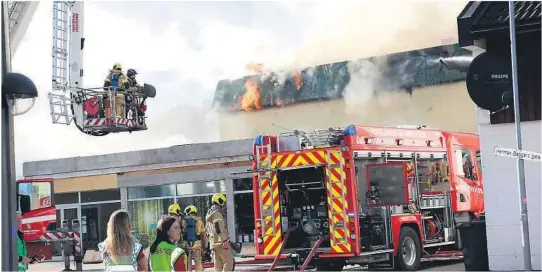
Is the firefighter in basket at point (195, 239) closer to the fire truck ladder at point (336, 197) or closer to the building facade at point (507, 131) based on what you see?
the fire truck ladder at point (336, 197)

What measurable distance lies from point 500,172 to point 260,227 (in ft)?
13.7

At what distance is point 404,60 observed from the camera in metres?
30.4

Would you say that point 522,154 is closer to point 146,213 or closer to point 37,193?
point 37,193

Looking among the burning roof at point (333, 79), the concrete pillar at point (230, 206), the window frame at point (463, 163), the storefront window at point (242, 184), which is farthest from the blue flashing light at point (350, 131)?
the burning roof at point (333, 79)

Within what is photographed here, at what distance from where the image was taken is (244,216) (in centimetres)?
2144

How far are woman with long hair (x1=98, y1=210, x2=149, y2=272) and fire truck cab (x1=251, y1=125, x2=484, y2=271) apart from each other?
20.2ft

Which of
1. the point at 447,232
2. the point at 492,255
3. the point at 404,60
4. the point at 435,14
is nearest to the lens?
the point at 492,255

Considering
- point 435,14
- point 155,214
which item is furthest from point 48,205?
point 435,14

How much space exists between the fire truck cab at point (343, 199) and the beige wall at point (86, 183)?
11.6 meters

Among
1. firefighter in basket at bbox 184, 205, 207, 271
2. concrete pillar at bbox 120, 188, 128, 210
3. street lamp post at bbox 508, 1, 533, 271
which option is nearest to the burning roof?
concrete pillar at bbox 120, 188, 128, 210

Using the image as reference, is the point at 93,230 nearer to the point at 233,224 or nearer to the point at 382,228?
the point at 233,224

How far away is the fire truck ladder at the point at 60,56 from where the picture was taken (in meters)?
15.5

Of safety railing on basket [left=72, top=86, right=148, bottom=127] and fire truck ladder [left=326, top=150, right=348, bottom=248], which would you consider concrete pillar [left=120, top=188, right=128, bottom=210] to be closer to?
safety railing on basket [left=72, top=86, right=148, bottom=127]

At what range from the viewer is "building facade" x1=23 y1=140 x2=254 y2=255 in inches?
846
